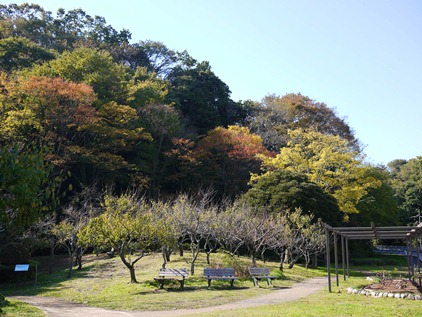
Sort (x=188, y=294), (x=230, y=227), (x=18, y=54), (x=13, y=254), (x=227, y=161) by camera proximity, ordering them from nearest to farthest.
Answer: (x=188, y=294) → (x=230, y=227) → (x=13, y=254) → (x=18, y=54) → (x=227, y=161)

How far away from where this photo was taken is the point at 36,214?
5414 mm

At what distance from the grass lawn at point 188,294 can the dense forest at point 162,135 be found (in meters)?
4.14

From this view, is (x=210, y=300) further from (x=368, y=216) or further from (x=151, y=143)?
(x=368, y=216)

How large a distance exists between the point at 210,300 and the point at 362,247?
27.9 meters

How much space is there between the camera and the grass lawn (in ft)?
35.9

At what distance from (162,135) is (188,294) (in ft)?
76.7

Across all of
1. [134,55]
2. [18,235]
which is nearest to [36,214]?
[18,235]

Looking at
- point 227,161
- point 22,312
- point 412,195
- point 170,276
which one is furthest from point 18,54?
point 412,195

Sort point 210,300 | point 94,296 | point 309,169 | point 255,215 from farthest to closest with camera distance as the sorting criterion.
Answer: point 309,169
point 255,215
point 94,296
point 210,300

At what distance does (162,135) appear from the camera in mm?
37281

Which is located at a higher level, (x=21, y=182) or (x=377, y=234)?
(x=21, y=182)

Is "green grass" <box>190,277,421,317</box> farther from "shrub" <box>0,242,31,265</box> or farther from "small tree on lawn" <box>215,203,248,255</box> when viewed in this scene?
"shrub" <box>0,242,31,265</box>

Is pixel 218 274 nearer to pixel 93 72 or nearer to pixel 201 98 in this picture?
pixel 93 72

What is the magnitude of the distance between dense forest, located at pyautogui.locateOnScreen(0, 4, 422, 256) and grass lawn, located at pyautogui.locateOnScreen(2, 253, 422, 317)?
13.6ft
